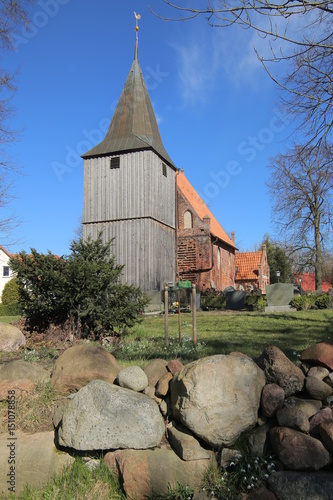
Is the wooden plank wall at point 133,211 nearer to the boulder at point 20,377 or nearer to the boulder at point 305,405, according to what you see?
the boulder at point 20,377

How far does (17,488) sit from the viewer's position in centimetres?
393

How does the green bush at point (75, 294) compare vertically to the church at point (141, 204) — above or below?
below

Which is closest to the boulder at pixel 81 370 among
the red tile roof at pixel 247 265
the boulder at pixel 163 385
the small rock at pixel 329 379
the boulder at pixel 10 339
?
the boulder at pixel 163 385

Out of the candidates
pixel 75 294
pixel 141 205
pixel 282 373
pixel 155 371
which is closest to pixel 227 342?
pixel 155 371

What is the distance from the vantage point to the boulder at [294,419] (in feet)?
11.6

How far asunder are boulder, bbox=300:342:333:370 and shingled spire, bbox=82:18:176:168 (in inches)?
766

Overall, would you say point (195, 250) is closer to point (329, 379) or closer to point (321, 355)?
point (321, 355)

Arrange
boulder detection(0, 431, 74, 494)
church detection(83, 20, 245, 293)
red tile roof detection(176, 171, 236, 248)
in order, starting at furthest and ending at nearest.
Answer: red tile roof detection(176, 171, 236, 248) → church detection(83, 20, 245, 293) → boulder detection(0, 431, 74, 494)

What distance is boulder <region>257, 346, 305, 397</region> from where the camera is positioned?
390cm

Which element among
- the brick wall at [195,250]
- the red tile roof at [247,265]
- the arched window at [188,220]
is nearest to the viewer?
the brick wall at [195,250]

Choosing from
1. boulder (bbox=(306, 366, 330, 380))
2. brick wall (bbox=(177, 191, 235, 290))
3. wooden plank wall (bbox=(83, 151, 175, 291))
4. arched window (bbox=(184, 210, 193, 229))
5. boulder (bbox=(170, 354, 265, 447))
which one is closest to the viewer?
boulder (bbox=(170, 354, 265, 447))

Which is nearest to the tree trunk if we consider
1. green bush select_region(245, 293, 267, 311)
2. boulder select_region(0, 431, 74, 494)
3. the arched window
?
the arched window

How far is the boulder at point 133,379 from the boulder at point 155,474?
72 centimetres

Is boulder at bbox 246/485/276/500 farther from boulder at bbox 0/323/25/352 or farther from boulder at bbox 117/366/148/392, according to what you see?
boulder at bbox 0/323/25/352
